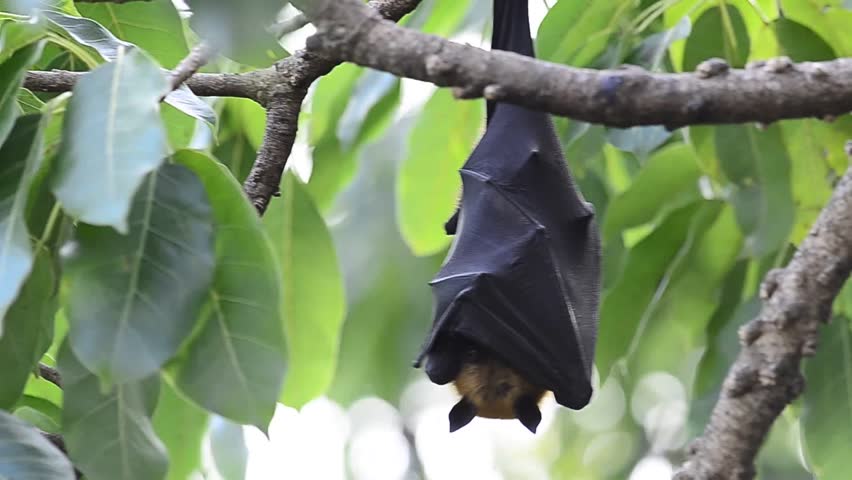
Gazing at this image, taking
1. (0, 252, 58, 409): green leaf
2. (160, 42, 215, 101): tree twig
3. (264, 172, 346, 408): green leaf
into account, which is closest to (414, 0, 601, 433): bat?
(264, 172, 346, 408): green leaf

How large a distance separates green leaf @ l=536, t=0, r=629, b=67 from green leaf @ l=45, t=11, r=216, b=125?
1.24 metres

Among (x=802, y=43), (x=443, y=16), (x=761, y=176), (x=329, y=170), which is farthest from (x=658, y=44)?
(x=329, y=170)

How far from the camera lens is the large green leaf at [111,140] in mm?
1604

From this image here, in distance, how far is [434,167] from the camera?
3.94m

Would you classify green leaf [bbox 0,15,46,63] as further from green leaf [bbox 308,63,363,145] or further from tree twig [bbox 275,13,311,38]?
green leaf [bbox 308,63,363,145]

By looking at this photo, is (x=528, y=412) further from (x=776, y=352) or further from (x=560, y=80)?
(x=560, y=80)

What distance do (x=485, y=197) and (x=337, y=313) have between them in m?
0.52

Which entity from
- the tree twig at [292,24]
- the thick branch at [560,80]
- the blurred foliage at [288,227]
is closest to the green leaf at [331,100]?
the blurred foliage at [288,227]

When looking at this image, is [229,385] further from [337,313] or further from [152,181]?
[337,313]

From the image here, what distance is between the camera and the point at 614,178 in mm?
4512

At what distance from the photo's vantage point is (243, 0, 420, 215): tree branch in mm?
2355

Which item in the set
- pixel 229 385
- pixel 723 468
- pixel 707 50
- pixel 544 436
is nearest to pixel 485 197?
pixel 707 50

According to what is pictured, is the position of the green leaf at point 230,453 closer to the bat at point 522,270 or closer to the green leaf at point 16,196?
the bat at point 522,270

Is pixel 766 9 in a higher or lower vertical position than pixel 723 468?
higher
